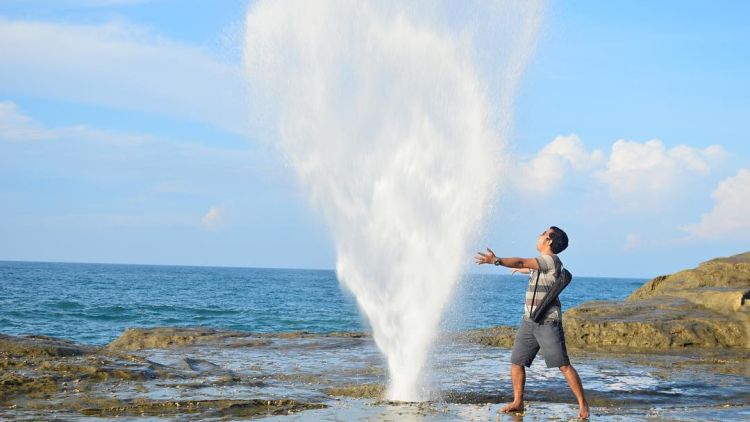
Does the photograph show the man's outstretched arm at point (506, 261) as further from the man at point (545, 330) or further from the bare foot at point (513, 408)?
the bare foot at point (513, 408)

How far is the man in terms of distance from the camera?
24.3 ft

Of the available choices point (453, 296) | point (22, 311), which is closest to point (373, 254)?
point (453, 296)

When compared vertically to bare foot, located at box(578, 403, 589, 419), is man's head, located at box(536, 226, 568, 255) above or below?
above

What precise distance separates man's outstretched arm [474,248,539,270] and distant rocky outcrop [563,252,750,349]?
8159 mm

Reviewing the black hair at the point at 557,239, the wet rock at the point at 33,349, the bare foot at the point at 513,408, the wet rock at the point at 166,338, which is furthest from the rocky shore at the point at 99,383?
the wet rock at the point at 166,338

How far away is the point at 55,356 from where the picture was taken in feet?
34.3

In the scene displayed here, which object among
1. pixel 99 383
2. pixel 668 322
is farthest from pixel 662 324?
pixel 99 383

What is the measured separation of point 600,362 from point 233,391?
21.4 ft

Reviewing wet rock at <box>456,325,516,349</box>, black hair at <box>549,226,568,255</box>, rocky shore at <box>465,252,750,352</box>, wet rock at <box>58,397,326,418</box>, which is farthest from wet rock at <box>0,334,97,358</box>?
rocky shore at <box>465,252,750,352</box>

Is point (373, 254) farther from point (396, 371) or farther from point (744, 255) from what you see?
point (744, 255)

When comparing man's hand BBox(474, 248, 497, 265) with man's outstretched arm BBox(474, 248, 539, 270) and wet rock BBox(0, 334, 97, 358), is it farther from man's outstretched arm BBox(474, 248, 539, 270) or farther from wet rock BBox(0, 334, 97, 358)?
wet rock BBox(0, 334, 97, 358)

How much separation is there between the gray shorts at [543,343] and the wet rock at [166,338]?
842 cm

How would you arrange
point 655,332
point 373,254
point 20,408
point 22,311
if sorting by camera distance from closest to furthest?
point 20,408, point 373,254, point 655,332, point 22,311

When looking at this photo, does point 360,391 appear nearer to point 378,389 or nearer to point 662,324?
point 378,389
